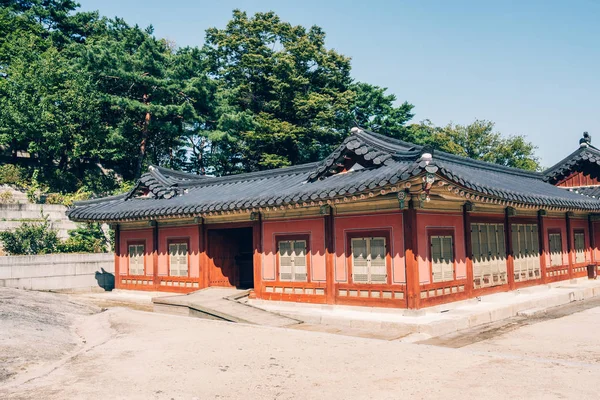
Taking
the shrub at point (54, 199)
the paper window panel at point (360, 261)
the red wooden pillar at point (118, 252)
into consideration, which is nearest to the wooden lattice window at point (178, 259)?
the red wooden pillar at point (118, 252)

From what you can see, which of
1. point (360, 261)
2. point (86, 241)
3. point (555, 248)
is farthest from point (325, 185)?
point (86, 241)

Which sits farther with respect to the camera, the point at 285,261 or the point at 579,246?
the point at 579,246

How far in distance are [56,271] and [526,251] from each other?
20441mm

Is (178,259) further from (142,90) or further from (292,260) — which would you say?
(142,90)

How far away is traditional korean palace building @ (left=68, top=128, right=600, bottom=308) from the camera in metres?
14.1

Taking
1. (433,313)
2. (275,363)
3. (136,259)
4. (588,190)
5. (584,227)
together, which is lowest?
(275,363)

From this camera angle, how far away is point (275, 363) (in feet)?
31.1

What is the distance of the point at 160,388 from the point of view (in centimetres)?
791

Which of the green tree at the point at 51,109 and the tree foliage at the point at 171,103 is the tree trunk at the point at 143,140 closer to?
the tree foliage at the point at 171,103

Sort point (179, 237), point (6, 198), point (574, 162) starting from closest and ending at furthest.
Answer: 1. point (179, 237)
2. point (574, 162)
3. point (6, 198)

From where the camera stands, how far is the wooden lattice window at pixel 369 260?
14.5 metres

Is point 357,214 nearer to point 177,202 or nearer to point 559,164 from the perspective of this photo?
point 177,202

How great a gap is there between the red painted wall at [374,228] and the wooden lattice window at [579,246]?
12.7 meters

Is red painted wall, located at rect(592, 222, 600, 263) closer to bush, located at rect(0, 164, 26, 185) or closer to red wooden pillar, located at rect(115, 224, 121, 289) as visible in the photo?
red wooden pillar, located at rect(115, 224, 121, 289)
